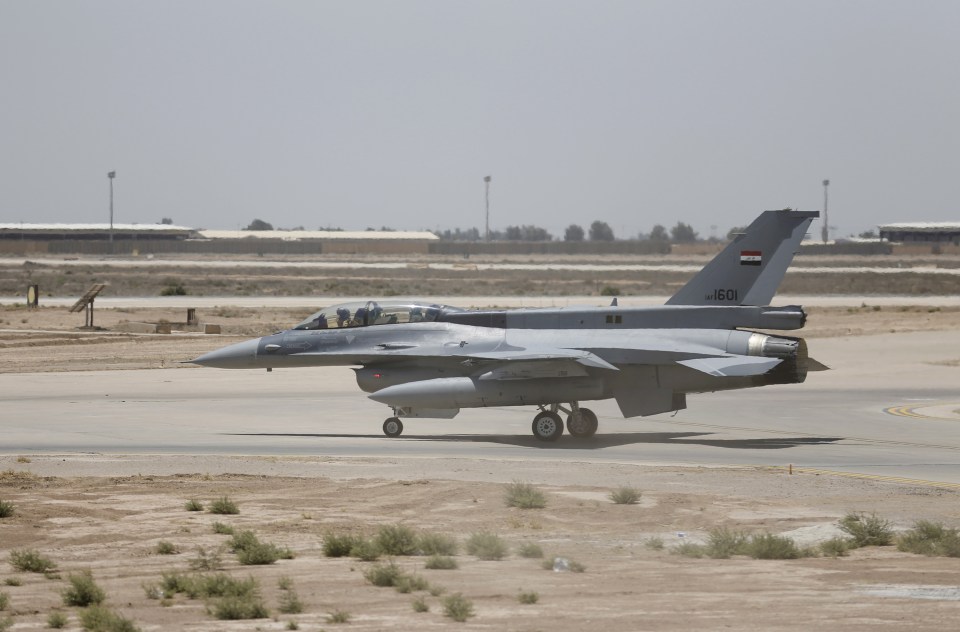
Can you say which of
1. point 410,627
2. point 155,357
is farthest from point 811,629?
point 155,357

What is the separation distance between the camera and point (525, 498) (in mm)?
17594

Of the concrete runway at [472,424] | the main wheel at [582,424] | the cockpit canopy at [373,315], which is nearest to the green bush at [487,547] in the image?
the concrete runway at [472,424]

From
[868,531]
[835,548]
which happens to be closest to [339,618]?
[835,548]

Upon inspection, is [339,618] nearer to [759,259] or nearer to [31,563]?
[31,563]

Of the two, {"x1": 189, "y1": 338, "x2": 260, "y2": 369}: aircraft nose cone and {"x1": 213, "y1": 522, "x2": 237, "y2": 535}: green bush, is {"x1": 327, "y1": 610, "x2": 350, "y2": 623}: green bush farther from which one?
{"x1": 189, "y1": 338, "x2": 260, "y2": 369}: aircraft nose cone

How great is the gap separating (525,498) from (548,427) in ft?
28.0

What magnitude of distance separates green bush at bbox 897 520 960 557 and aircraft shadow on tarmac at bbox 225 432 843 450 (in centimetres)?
1009

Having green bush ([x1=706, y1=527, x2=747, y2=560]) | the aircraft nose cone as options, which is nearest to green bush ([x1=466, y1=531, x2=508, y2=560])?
green bush ([x1=706, y1=527, x2=747, y2=560])

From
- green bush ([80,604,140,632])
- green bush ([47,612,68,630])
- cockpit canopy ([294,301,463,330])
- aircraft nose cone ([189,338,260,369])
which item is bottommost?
green bush ([47,612,68,630])

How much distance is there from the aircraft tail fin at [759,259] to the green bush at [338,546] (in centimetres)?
1309

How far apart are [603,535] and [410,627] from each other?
5.44m

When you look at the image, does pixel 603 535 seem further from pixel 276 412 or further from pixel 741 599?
pixel 276 412

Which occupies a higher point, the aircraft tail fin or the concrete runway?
the aircraft tail fin

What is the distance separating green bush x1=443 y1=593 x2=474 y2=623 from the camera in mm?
10875
